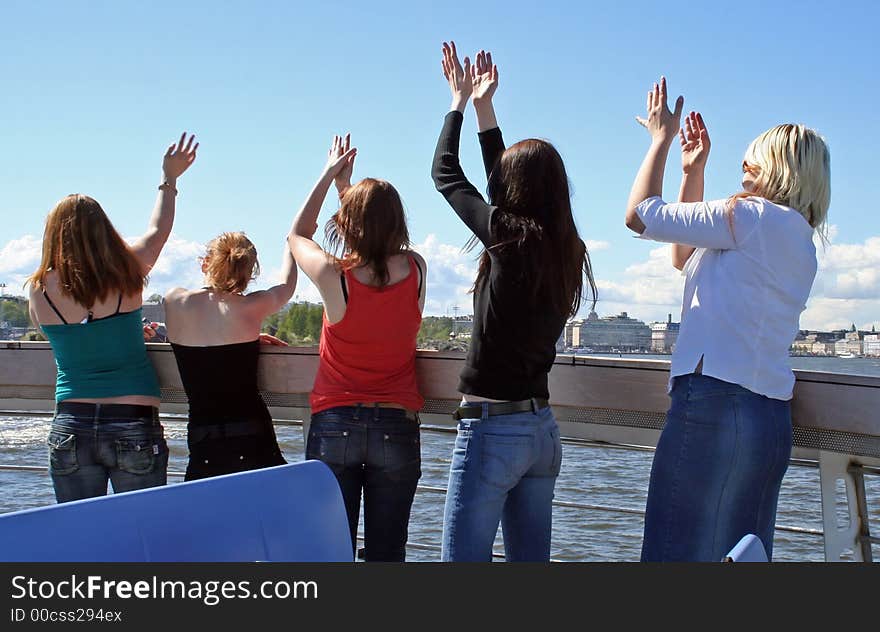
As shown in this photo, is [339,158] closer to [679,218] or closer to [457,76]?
[457,76]

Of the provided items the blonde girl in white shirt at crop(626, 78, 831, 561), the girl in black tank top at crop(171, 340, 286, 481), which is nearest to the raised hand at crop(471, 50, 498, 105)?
the blonde girl in white shirt at crop(626, 78, 831, 561)

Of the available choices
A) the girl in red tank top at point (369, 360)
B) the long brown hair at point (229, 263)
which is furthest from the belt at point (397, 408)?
the long brown hair at point (229, 263)

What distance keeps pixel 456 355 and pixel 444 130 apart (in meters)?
0.60

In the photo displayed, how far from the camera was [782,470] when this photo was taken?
2.32 m

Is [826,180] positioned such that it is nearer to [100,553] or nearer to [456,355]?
[456,355]

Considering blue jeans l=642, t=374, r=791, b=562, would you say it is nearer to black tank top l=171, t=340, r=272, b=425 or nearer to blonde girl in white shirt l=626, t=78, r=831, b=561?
blonde girl in white shirt l=626, t=78, r=831, b=561

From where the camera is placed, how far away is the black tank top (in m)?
2.84

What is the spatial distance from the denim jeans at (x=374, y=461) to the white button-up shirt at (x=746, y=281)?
747 millimetres

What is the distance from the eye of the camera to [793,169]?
224 centimetres

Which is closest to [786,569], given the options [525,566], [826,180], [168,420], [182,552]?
[525,566]

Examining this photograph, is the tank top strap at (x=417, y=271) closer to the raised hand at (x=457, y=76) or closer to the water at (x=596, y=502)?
the raised hand at (x=457, y=76)

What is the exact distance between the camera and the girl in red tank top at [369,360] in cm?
256

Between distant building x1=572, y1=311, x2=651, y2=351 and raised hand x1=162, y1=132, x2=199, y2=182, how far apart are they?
128 centimetres

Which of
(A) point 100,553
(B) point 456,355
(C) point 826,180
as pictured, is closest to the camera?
(A) point 100,553
